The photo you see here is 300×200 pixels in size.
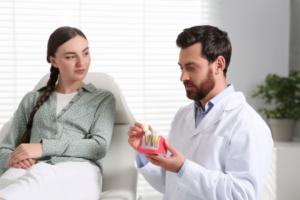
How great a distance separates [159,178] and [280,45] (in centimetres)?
189

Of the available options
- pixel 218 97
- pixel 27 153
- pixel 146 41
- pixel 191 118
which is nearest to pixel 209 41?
pixel 218 97

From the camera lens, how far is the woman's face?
5.40 ft

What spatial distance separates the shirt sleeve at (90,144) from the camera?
1.51 m

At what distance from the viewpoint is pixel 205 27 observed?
53.2 inches

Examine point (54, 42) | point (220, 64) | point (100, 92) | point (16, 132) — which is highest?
point (54, 42)

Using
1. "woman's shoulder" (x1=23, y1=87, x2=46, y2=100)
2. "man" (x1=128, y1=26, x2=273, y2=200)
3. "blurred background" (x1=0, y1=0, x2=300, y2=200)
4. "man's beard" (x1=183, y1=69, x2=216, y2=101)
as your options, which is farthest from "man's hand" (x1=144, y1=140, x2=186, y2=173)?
"blurred background" (x1=0, y1=0, x2=300, y2=200)

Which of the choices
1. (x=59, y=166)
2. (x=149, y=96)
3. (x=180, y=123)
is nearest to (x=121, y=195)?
(x=59, y=166)

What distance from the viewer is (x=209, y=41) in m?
1.30

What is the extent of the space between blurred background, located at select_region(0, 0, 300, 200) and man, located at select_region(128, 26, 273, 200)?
114cm

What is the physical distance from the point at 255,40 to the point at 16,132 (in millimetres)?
2085

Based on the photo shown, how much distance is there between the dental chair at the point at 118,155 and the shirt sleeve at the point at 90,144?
17 centimetres

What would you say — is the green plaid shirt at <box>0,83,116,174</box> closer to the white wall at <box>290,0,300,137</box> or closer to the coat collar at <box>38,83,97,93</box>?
the coat collar at <box>38,83,97,93</box>

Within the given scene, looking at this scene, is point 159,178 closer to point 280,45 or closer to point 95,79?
point 95,79

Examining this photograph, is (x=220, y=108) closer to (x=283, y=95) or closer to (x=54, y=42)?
(x=54, y=42)
